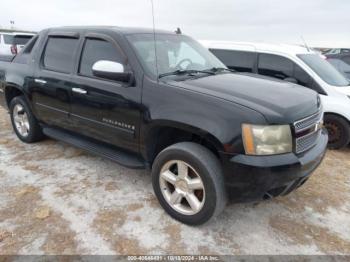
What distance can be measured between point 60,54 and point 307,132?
123 inches

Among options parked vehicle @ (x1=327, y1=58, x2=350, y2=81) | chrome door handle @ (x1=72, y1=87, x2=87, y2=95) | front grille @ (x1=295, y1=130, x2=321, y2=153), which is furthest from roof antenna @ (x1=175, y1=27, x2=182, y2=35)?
parked vehicle @ (x1=327, y1=58, x2=350, y2=81)

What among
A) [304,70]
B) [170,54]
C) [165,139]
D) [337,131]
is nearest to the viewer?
[165,139]

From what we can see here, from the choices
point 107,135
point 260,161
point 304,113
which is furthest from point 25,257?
point 304,113

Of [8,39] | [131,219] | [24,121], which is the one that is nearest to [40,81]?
[24,121]

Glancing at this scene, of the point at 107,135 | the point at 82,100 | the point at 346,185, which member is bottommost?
the point at 346,185

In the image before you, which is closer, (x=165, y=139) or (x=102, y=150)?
(x=165, y=139)

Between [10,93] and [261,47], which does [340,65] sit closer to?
[261,47]

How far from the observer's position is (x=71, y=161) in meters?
4.34

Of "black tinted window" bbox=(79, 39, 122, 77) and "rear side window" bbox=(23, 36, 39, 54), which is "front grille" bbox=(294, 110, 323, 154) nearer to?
"black tinted window" bbox=(79, 39, 122, 77)

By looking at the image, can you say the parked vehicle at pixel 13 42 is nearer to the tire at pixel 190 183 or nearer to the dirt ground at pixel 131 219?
the dirt ground at pixel 131 219

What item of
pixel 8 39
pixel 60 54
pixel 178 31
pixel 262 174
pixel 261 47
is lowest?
pixel 262 174

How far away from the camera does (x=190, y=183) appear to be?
2.85m

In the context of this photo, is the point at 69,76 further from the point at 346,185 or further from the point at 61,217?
the point at 346,185

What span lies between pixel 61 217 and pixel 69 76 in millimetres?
1703
